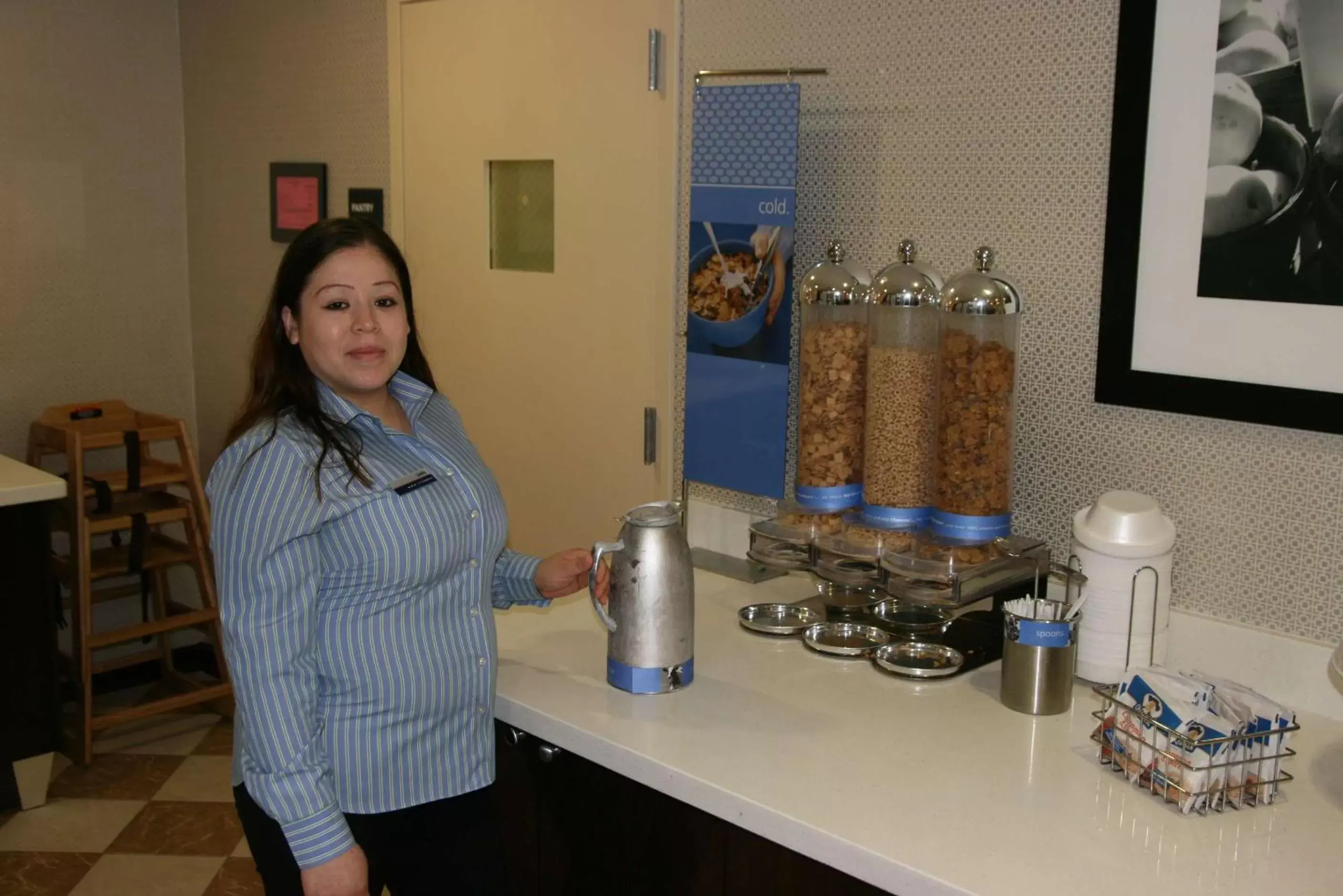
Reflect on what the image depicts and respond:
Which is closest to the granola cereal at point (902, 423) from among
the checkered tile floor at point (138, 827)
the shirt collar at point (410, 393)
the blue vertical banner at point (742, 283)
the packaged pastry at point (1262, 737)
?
the blue vertical banner at point (742, 283)

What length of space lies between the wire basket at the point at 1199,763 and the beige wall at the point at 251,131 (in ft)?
8.27

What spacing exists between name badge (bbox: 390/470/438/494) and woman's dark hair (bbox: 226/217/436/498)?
43mm

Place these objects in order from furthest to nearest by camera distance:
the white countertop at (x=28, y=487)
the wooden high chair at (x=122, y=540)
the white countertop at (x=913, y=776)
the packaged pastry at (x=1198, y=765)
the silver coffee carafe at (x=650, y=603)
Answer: the wooden high chair at (x=122, y=540), the white countertop at (x=28, y=487), the silver coffee carafe at (x=650, y=603), the packaged pastry at (x=1198, y=765), the white countertop at (x=913, y=776)

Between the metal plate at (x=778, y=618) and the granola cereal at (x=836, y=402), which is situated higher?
the granola cereal at (x=836, y=402)

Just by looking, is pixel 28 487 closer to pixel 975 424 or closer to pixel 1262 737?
pixel 975 424

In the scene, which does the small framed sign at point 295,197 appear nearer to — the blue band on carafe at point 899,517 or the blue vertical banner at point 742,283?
the blue vertical banner at point 742,283

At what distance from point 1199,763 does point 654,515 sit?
0.75m

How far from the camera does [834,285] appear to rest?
2080mm

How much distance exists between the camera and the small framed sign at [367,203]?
11.3 feet

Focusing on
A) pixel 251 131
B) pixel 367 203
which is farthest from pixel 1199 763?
pixel 251 131

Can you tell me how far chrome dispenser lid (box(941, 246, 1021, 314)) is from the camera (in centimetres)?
191

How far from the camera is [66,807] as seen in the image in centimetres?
346

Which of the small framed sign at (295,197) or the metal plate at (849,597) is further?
the small framed sign at (295,197)

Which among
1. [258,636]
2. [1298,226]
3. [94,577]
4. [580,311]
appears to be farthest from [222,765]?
[1298,226]
